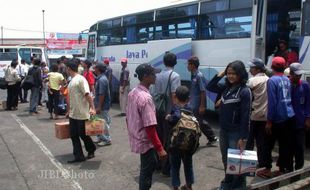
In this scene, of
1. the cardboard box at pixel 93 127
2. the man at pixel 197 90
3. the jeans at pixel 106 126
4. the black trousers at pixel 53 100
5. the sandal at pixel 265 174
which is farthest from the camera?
the black trousers at pixel 53 100

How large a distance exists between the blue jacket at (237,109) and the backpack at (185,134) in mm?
361

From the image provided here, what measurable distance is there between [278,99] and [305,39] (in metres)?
2.85

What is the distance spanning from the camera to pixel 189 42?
1099 cm

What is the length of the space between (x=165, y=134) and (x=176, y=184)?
1099mm

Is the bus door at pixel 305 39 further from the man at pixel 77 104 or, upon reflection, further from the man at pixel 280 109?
the man at pixel 77 104

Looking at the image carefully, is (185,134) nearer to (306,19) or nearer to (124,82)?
(306,19)

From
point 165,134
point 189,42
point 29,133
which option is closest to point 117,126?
point 29,133

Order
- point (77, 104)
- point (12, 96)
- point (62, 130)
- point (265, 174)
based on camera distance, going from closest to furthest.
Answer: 1. point (265, 174)
2. point (77, 104)
3. point (62, 130)
4. point (12, 96)

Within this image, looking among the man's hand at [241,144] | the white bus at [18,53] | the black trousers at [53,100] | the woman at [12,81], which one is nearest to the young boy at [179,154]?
the man's hand at [241,144]

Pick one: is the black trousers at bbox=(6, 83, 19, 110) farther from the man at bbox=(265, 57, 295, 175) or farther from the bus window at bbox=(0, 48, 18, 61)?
the bus window at bbox=(0, 48, 18, 61)

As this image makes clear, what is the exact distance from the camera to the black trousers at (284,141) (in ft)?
19.5

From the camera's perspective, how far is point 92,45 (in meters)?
18.1

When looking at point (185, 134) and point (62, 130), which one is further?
point (62, 130)

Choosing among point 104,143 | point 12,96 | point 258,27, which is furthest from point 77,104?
point 12,96
